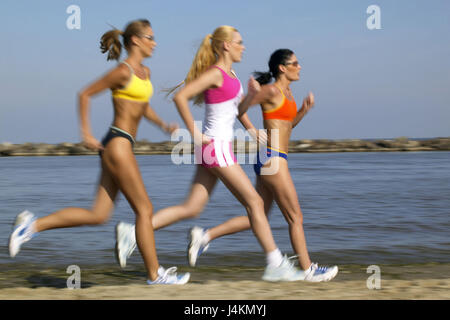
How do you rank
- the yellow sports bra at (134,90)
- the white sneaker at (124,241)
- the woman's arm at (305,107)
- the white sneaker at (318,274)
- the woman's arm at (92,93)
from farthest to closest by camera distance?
1. the woman's arm at (305,107)
2. the white sneaker at (318,274)
3. the white sneaker at (124,241)
4. the yellow sports bra at (134,90)
5. the woman's arm at (92,93)

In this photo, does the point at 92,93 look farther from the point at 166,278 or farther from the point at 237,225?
the point at 237,225

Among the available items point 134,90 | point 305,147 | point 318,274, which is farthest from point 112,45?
point 305,147

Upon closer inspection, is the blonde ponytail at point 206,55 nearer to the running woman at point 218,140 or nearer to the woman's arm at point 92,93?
the running woman at point 218,140

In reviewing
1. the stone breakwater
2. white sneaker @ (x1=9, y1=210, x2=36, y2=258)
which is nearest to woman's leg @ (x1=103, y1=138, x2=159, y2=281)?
white sneaker @ (x1=9, y1=210, x2=36, y2=258)

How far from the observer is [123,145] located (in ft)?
13.9

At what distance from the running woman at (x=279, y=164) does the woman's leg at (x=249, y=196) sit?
260 millimetres

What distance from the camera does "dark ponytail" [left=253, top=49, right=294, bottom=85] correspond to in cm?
489

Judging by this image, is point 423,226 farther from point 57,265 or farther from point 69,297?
point 69,297

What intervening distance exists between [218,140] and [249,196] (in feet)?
1.50

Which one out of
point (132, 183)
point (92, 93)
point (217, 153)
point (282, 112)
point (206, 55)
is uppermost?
point (206, 55)

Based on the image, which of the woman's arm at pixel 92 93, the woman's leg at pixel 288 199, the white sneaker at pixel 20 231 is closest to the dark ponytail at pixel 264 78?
the woman's leg at pixel 288 199

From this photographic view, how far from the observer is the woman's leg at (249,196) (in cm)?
444

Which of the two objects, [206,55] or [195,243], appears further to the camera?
[195,243]

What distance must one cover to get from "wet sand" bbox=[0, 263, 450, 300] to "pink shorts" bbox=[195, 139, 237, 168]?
897mm
